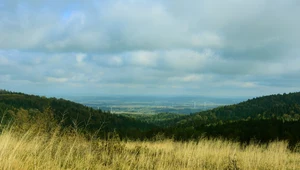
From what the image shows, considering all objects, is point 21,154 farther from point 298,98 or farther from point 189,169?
point 298,98

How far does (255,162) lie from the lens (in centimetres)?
851

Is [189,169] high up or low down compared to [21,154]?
down

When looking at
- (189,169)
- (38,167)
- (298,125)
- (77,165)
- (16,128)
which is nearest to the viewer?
(38,167)

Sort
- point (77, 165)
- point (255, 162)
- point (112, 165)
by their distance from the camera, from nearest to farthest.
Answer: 1. point (77, 165)
2. point (112, 165)
3. point (255, 162)

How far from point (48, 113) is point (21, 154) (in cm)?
343

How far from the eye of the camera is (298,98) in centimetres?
12600

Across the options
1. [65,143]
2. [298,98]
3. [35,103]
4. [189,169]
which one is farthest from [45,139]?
[298,98]

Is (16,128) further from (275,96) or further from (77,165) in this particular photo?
(275,96)

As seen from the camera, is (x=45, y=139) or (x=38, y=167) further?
(x=45, y=139)

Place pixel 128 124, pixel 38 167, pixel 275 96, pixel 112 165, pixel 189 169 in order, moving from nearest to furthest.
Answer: pixel 38 167 < pixel 112 165 < pixel 189 169 < pixel 128 124 < pixel 275 96

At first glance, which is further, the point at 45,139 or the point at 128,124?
the point at 128,124

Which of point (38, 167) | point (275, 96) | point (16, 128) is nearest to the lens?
point (38, 167)

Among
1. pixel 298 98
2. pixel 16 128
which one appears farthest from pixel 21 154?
pixel 298 98

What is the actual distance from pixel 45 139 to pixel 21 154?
1.59m
